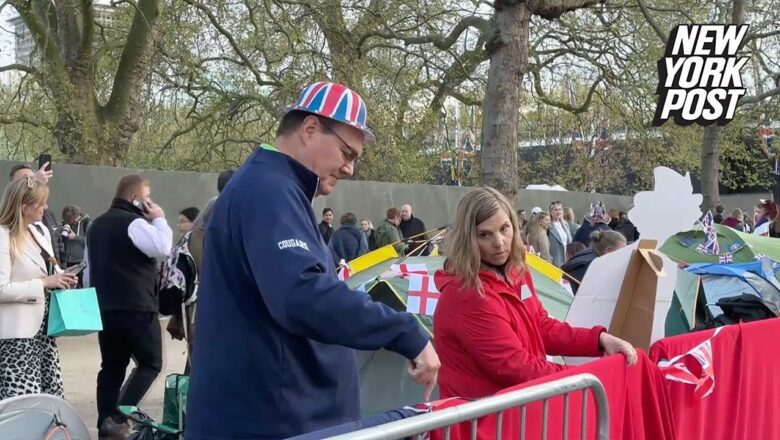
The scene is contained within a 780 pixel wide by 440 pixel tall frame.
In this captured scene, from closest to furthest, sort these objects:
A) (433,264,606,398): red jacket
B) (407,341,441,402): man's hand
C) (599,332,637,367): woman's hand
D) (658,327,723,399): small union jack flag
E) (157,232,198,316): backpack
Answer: (407,341,441,402): man's hand → (433,264,606,398): red jacket → (599,332,637,367): woman's hand → (658,327,723,399): small union jack flag → (157,232,198,316): backpack

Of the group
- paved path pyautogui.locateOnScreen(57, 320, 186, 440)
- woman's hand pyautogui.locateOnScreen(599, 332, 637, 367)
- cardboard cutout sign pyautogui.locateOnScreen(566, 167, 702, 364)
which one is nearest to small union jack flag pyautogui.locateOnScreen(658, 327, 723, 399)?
cardboard cutout sign pyautogui.locateOnScreen(566, 167, 702, 364)

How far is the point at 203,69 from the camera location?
16203 mm

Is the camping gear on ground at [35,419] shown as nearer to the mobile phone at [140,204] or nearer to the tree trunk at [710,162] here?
the mobile phone at [140,204]

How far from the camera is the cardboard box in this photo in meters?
4.10

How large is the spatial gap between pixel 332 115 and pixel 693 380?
6.57ft

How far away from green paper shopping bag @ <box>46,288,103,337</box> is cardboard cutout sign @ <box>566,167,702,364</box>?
104 inches

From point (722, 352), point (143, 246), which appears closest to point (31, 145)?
point (143, 246)

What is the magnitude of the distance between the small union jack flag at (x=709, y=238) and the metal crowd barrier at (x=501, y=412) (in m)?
5.75

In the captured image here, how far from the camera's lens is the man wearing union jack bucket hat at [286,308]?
2443 millimetres

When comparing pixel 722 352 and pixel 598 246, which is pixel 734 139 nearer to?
pixel 598 246

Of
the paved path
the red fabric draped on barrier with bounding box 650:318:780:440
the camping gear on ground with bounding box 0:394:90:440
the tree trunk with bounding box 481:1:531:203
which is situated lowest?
the paved path

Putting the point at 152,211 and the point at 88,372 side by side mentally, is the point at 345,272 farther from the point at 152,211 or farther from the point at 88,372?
the point at 88,372

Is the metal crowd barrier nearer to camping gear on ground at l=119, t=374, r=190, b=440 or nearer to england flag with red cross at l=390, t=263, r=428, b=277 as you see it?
camping gear on ground at l=119, t=374, r=190, b=440

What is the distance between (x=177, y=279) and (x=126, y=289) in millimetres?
391
